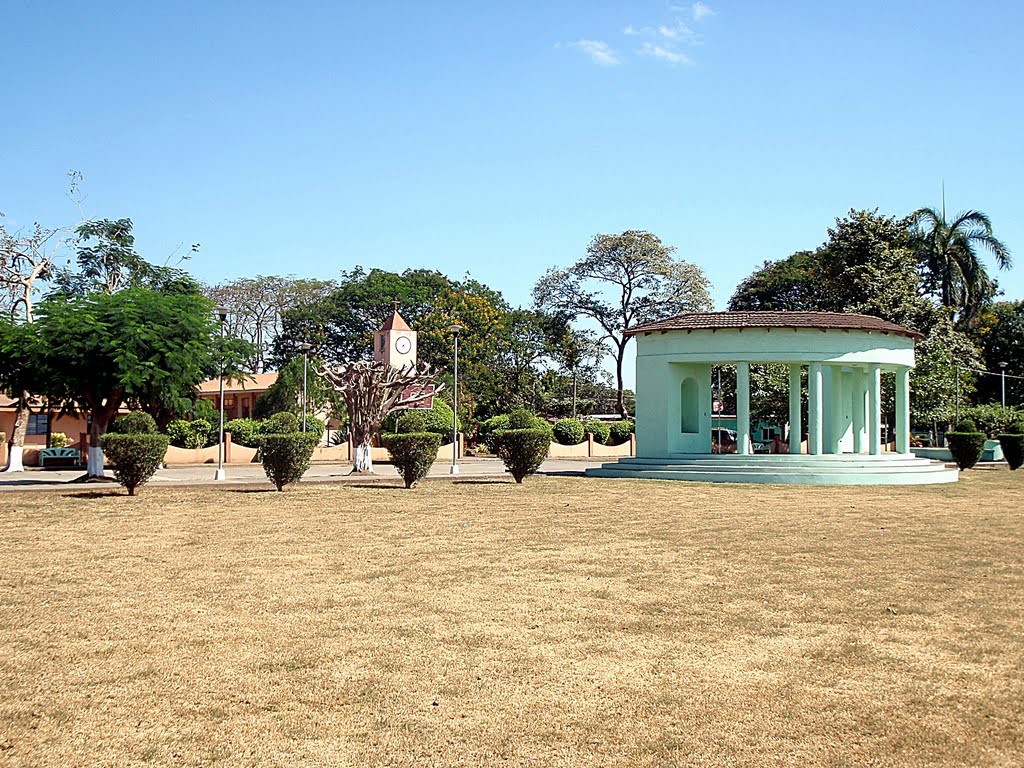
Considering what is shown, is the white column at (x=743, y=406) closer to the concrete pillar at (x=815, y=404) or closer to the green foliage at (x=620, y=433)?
the concrete pillar at (x=815, y=404)

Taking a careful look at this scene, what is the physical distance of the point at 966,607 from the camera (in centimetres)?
864

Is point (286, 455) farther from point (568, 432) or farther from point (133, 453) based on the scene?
point (568, 432)

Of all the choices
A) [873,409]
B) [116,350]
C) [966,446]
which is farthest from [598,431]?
[116,350]

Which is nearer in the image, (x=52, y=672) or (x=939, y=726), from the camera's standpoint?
(x=939, y=726)

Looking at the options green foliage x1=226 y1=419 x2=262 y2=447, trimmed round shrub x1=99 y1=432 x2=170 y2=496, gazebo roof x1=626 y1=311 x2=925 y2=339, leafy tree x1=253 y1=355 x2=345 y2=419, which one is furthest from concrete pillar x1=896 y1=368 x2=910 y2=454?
green foliage x1=226 y1=419 x2=262 y2=447

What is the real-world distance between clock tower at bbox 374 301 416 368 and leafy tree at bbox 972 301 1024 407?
106ft

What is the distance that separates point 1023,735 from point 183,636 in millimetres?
5668

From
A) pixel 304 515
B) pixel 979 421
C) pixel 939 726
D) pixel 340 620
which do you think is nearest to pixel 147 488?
pixel 304 515

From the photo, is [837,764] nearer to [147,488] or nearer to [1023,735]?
[1023,735]

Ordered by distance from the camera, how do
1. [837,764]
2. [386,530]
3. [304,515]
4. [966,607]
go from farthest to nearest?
Result: [304,515] → [386,530] → [966,607] → [837,764]

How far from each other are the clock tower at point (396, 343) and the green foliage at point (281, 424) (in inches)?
463

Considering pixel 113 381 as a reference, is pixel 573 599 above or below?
below

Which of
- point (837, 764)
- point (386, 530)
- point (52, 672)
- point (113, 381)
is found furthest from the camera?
point (113, 381)

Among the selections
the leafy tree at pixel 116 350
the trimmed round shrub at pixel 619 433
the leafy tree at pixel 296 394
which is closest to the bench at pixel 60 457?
the leafy tree at pixel 116 350
